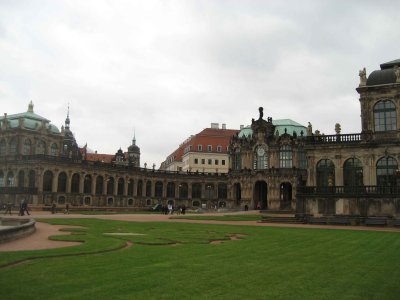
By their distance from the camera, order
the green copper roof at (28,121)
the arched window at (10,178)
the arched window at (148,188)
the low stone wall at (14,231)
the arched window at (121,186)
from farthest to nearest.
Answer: the arched window at (148,188) → the arched window at (121,186) → the green copper roof at (28,121) → the arched window at (10,178) → the low stone wall at (14,231)

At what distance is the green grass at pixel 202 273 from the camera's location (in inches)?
446

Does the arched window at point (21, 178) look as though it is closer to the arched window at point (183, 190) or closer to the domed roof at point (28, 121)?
the domed roof at point (28, 121)

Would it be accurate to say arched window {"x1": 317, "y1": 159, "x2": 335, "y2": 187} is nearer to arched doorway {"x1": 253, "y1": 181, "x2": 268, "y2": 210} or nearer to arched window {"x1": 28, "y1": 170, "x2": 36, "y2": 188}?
arched doorway {"x1": 253, "y1": 181, "x2": 268, "y2": 210}

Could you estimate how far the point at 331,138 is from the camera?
2254 inches

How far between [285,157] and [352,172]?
144 ft

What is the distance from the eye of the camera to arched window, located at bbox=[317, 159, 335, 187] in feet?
187

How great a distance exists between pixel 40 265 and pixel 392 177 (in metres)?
48.6

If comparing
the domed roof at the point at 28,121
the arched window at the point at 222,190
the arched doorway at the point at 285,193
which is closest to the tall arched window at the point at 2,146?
the domed roof at the point at 28,121

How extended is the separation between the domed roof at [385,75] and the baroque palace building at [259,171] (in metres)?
0.12

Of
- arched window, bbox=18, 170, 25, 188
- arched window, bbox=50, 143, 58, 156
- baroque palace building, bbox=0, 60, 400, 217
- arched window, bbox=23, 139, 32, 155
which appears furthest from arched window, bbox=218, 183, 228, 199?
arched window, bbox=18, 170, 25, 188

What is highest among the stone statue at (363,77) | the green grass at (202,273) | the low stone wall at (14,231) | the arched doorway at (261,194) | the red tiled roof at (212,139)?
the red tiled roof at (212,139)

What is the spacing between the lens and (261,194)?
103875 mm

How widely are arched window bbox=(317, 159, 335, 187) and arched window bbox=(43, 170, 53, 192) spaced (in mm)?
56608

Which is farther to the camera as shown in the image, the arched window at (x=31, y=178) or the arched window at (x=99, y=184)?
the arched window at (x=99, y=184)
